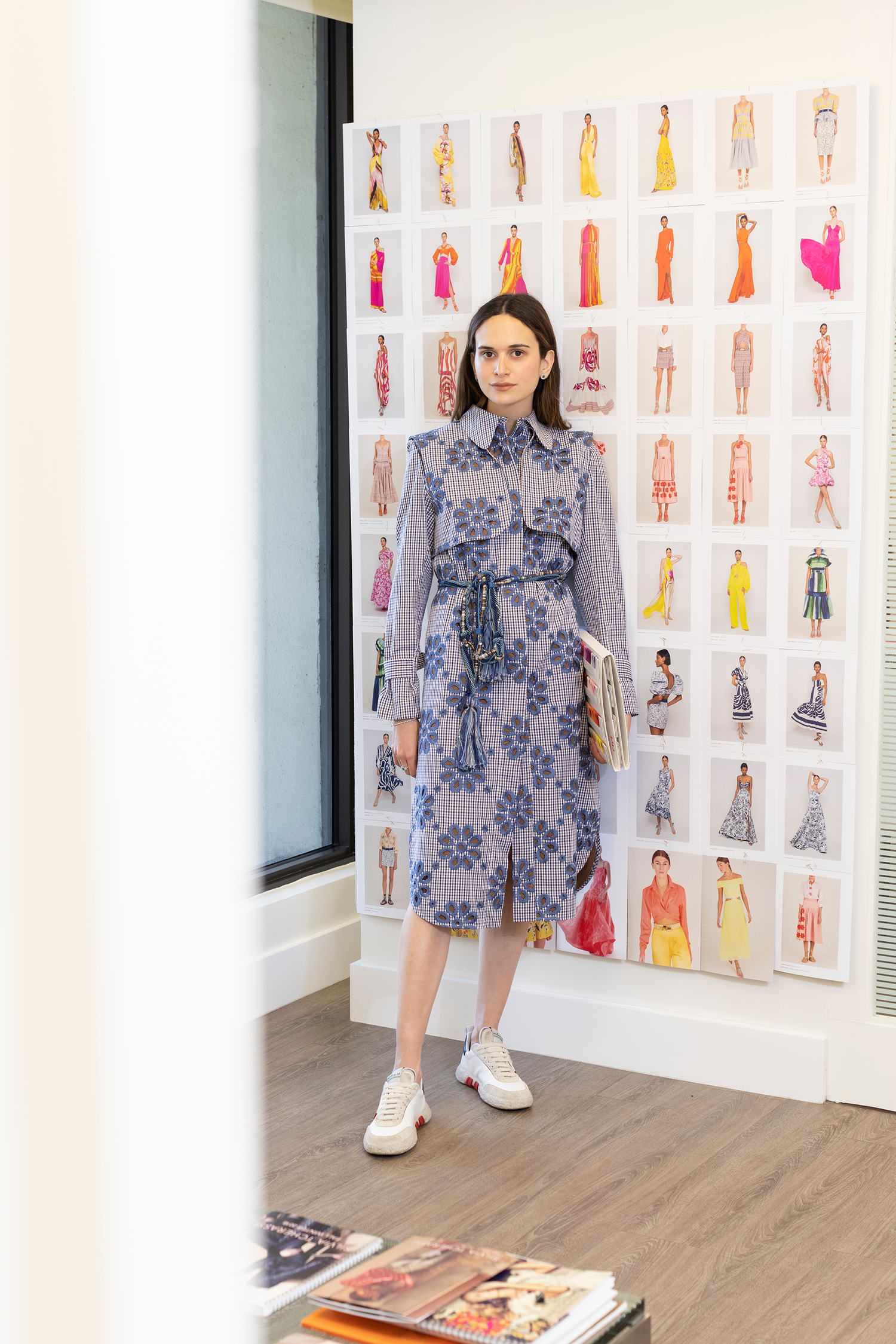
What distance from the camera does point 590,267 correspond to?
2885 mm

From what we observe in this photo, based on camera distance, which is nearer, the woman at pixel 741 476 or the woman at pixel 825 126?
the woman at pixel 825 126

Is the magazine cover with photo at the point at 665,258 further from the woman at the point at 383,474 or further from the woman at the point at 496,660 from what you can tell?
the woman at the point at 383,474

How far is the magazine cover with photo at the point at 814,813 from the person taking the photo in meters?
2.75

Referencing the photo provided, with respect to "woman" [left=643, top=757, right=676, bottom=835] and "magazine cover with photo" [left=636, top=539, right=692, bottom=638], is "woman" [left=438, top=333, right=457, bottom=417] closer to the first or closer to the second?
"magazine cover with photo" [left=636, top=539, right=692, bottom=638]

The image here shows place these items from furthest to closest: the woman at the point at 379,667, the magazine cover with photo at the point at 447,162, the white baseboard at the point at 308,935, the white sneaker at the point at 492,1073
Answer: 1. the white baseboard at the point at 308,935
2. the woman at the point at 379,667
3. the magazine cover with photo at the point at 447,162
4. the white sneaker at the point at 492,1073

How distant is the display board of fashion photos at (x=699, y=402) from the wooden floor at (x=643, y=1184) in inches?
13.0

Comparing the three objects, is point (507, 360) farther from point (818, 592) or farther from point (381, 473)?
point (818, 592)

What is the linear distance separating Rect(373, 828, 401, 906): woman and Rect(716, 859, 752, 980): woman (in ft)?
2.70

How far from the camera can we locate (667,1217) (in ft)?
7.55

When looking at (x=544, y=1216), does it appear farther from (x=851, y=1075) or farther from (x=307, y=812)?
(x=307, y=812)

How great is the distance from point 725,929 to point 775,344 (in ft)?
4.19

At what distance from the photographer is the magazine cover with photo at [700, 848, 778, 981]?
9.32ft

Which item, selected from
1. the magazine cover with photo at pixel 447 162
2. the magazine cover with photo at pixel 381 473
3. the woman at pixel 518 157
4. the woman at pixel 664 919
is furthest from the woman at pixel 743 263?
the woman at pixel 664 919

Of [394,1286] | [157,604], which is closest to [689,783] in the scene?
[394,1286]
